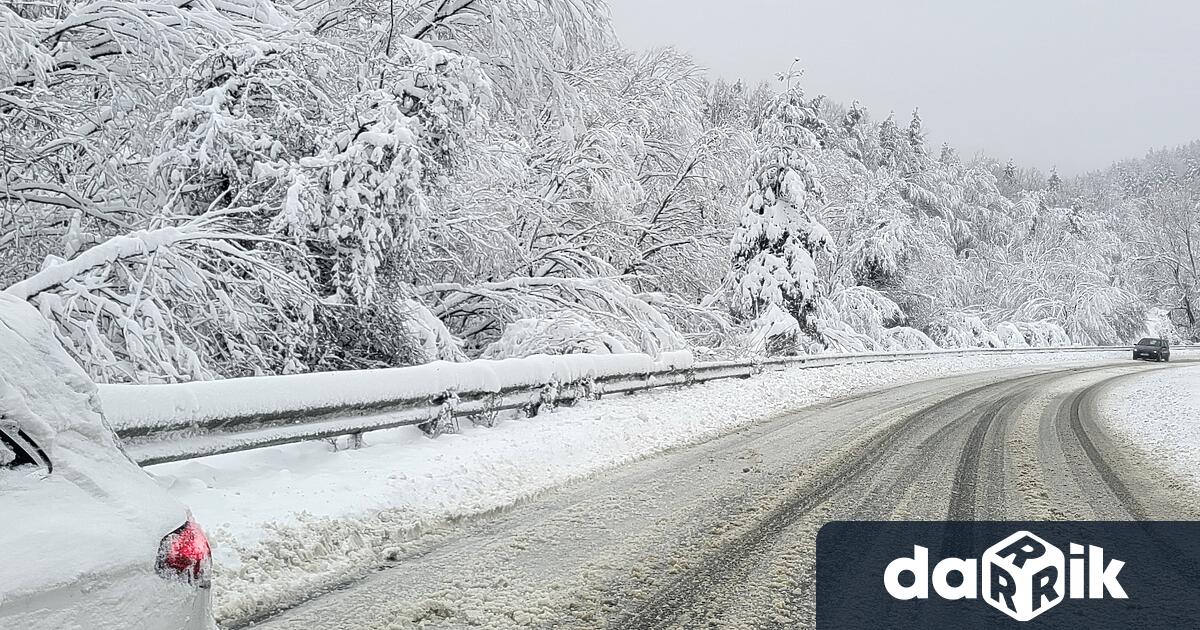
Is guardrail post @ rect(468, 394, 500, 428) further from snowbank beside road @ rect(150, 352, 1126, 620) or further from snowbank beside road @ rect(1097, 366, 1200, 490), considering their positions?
snowbank beside road @ rect(1097, 366, 1200, 490)

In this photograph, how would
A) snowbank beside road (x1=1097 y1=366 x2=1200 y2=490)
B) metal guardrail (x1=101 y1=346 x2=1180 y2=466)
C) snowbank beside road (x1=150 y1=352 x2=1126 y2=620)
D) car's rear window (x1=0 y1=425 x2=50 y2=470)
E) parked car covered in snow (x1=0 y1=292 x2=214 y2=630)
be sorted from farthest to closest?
snowbank beside road (x1=1097 y1=366 x2=1200 y2=490)
metal guardrail (x1=101 y1=346 x2=1180 y2=466)
snowbank beside road (x1=150 y1=352 x2=1126 y2=620)
car's rear window (x1=0 y1=425 x2=50 y2=470)
parked car covered in snow (x1=0 y1=292 x2=214 y2=630)

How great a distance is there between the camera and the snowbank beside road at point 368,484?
471 cm

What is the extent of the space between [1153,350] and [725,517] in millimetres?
46702

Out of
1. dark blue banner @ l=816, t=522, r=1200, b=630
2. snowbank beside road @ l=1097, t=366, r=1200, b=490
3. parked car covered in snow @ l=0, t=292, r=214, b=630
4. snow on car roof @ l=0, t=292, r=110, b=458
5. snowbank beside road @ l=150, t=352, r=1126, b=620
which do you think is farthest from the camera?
snowbank beside road @ l=1097, t=366, r=1200, b=490

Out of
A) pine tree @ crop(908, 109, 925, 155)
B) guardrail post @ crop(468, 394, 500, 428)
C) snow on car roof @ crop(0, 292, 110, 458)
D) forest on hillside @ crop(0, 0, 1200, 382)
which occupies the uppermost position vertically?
pine tree @ crop(908, 109, 925, 155)

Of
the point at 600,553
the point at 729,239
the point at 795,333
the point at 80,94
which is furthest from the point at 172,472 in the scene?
the point at 795,333

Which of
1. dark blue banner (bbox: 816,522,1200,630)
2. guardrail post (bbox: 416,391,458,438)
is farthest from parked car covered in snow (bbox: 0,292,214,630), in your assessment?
guardrail post (bbox: 416,391,458,438)

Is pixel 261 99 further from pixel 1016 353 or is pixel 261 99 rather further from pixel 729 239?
pixel 1016 353

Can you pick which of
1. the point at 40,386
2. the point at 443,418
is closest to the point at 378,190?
the point at 443,418

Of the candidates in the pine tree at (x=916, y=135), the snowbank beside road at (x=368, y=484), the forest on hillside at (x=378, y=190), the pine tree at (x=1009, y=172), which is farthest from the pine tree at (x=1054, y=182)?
the snowbank beside road at (x=368, y=484)

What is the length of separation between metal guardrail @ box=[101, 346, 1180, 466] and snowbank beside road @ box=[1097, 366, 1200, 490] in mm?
7646

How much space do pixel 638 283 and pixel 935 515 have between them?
50.6 ft

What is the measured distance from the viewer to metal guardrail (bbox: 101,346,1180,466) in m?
5.59

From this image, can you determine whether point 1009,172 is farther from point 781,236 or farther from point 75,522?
point 75,522
